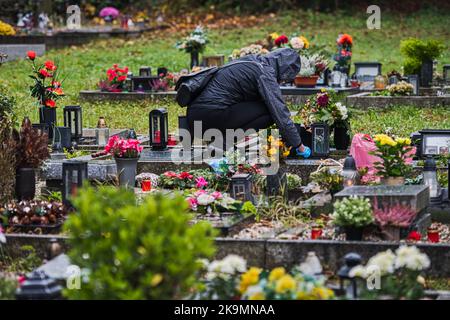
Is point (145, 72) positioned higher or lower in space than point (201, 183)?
higher

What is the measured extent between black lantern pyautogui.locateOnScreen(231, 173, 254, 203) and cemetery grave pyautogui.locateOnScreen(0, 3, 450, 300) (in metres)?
0.01

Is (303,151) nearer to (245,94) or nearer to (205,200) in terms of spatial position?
(245,94)

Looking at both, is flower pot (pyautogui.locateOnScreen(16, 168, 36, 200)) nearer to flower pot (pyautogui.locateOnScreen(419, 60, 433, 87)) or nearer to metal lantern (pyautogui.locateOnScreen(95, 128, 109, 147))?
metal lantern (pyautogui.locateOnScreen(95, 128, 109, 147))

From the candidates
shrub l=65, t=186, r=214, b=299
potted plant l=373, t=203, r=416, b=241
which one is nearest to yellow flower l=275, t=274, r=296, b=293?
shrub l=65, t=186, r=214, b=299

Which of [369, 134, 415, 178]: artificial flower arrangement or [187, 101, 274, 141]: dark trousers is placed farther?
[187, 101, 274, 141]: dark trousers

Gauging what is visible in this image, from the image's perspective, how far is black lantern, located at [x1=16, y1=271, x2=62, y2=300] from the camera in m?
8.37

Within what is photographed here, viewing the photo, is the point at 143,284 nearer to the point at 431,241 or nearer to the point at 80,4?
the point at 431,241

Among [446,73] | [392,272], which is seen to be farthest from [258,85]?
[446,73]

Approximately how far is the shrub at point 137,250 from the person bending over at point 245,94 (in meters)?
5.37

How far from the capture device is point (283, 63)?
13375 mm

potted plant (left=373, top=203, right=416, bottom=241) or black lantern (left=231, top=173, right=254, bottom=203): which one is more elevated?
black lantern (left=231, top=173, right=254, bottom=203)

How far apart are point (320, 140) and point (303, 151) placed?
300mm

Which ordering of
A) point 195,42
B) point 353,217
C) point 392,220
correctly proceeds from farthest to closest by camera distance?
point 195,42, point 392,220, point 353,217

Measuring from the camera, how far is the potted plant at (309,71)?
20016mm
